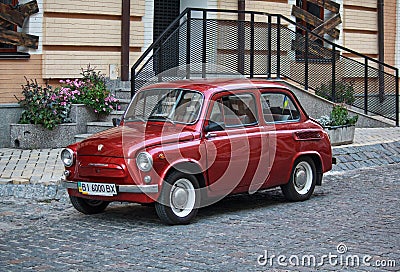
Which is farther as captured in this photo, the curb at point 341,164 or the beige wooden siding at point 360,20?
the beige wooden siding at point 360,20

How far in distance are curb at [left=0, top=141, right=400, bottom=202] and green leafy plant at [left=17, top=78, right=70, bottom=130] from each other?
123 inches

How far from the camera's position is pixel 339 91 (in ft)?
61.1

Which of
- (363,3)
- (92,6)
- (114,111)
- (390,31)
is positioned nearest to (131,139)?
(114,111)

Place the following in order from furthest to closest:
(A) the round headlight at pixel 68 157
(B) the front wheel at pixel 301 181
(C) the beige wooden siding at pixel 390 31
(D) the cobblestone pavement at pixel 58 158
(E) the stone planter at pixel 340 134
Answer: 1. (C) the beige wooden siding at pixel 390 31
2. (E) the stone planter at pixel 340 134
3. (D) the cobblestone pavement at pixel 58 158
4. (B) the front wheel at pixel 301 181
5. (A) the round headlight at pixel 68 157

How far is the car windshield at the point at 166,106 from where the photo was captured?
10133mm

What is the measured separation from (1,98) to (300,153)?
21.0 ft

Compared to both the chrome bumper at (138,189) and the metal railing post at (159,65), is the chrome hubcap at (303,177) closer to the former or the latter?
the chrome bumper at (138,189)

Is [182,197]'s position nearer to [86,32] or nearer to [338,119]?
[338,119]

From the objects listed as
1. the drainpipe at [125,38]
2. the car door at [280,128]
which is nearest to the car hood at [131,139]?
the car door at [280,128]

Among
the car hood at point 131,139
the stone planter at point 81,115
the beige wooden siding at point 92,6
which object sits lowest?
the car hood at point 131,139

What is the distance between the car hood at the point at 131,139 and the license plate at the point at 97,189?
35 centimetres

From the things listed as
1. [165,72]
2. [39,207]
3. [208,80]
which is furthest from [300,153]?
[165,72]

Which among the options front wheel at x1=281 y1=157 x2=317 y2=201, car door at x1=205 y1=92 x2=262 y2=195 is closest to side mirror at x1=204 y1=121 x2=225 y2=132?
car door at x1=205 y1=92 x2=262 y2=195

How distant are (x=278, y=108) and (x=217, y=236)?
2.86 metres
